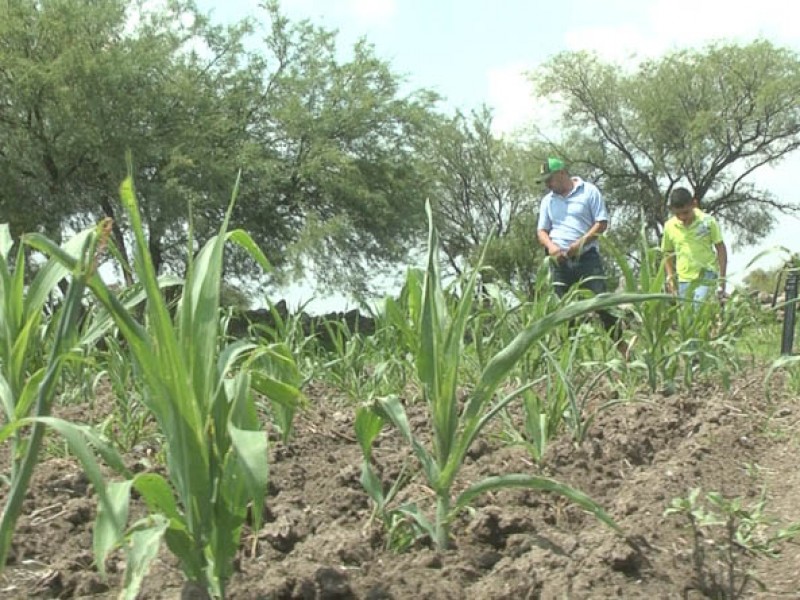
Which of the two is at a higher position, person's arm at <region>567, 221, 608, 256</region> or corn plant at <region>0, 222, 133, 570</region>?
person's arm at <region>567, 221, 608, 256</region>

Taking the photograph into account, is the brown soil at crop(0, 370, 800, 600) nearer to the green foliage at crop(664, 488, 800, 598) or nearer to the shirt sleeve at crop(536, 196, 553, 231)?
the green foliage at crop(664, 488, 800, 598)

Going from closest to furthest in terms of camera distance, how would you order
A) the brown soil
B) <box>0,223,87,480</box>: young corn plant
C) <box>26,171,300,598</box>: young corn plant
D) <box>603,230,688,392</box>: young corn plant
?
1. <box>26,171,300,598</box>: young corn plant
2. the brown soil
3. <box>0,223,87,480</box>: young corn plant
4. <box>603,230,688,392</box>: young corn plant

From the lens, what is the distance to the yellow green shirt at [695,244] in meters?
5.65

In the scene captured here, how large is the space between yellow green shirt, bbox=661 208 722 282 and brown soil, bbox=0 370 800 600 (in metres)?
2.90

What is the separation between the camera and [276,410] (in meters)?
2.57

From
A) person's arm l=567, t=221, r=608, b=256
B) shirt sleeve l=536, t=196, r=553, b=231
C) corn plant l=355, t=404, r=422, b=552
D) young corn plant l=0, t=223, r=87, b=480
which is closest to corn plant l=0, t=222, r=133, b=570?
young corn plant l=0, t=223, r=87, b=480

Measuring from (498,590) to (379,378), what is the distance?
5.89 feet

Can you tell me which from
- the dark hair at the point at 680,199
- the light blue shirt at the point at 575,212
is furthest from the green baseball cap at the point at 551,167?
the dark hair at the point at 680,199

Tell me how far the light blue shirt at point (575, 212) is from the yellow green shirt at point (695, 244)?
0.45 metres

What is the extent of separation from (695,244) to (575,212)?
2.42 ft

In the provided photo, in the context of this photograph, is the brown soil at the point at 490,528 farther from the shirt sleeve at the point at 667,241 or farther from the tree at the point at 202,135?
the tree at the point at 202,135

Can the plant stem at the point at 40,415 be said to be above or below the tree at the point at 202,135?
below

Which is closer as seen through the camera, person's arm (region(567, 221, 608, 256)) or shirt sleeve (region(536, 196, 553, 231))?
person's arm (region(567, 221, 608, 256))

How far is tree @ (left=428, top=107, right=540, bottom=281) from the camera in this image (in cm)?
3378
